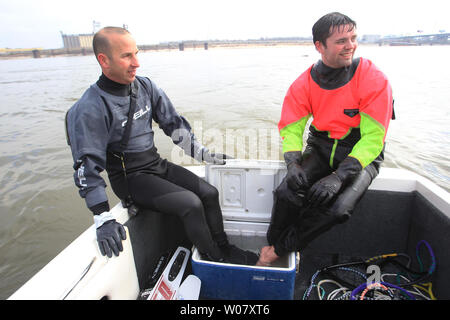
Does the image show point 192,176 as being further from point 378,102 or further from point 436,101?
point 436,101

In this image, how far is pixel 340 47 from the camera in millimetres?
1590

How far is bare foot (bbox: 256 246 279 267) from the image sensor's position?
1.71 m

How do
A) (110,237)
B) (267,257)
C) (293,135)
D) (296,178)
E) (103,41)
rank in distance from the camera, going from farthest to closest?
(293,135) < (267,257) < (296,178) < (103,41) < (110,237)

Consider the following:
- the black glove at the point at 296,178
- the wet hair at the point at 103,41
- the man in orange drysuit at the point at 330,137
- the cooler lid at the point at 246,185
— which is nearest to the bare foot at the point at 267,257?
the man in orange drysuit at the point at 330,137

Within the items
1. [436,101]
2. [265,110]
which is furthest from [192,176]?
[436,101]

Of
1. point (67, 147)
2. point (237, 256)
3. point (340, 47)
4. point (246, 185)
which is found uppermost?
point (340, 47)

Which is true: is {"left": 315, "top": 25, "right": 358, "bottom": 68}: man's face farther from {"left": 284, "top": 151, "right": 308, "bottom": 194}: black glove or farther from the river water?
the river water

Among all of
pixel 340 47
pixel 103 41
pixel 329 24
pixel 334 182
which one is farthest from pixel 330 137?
pixel 103 41

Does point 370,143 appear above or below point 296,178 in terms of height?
above

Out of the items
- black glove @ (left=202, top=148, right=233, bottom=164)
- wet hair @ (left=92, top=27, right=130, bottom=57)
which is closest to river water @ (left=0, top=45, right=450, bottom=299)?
black glove @ (left=202, top=148, right=233, bottom=164)

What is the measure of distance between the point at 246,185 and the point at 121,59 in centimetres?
105

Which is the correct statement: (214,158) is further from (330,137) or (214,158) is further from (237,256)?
(330,137)

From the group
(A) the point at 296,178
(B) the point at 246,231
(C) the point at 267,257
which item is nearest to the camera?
(A) the point at 296,178
